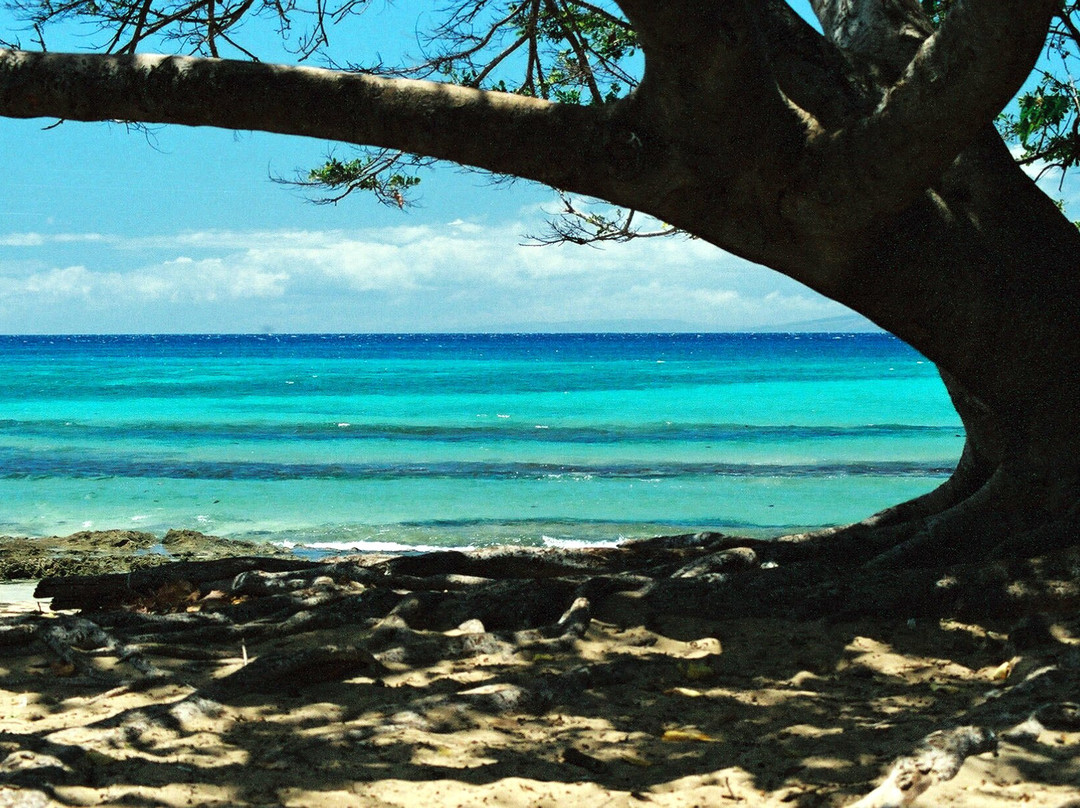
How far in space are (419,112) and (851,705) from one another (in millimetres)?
2963

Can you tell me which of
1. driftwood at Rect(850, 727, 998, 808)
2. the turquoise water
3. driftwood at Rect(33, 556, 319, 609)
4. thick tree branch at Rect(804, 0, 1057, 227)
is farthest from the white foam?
driftwood at Rect(850, 727, 998, 808)

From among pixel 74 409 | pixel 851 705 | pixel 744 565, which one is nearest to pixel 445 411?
pixel 74 409

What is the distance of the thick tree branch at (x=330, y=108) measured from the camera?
4.37 metres

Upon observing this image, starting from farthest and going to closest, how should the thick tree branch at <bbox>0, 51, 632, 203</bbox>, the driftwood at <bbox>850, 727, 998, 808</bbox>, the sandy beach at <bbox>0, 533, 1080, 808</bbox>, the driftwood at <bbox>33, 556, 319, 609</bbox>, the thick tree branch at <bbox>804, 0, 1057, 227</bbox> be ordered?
the driftwood at <bbox>33, 556, 319, 609</bbox>, the thick tree branch at <bbox>0, 51, 632, 203</bbox>, the thick tree branch at <bbox>804, 0, 1057, 227</bbox>, the sandy beach at <bbox>0, 533, 1080, 808</bbox>, the driftwood at <bbox>850, 727, 998, 808</bbox>

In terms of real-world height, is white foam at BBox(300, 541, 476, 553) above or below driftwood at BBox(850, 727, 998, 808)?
below

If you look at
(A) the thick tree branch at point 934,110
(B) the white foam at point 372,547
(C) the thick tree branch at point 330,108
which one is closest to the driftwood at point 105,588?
(C) the thick tree branch at point 330,108

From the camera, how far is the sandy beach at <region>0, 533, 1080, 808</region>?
3090 millimetres

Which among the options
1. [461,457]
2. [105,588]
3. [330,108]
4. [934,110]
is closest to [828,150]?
[934,110]

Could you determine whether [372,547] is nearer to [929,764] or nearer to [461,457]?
[929,764]

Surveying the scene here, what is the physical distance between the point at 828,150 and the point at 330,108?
2.11 m

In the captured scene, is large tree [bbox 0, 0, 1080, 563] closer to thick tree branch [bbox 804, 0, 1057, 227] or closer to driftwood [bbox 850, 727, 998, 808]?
thick tree branch [bbox 804, 0, 1057, 227]

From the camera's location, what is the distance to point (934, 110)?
13.8 feet

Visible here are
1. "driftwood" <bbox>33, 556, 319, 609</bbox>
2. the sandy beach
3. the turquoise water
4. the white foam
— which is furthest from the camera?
the turquoise water

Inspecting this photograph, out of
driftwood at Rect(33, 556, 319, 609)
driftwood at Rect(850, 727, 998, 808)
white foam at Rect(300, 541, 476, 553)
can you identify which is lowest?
white foam at Rect(300, 541, 476, 553)
